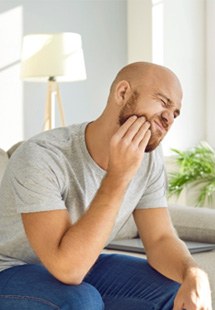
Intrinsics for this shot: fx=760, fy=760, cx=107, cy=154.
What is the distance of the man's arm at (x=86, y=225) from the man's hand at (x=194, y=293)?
0.23 metres

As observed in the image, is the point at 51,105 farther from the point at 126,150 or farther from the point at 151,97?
the point at 126,150

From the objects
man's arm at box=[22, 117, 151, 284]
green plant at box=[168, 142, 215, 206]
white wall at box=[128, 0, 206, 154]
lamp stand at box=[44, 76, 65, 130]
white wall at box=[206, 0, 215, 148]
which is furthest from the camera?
white wall at box=[206, 0, 215, 148]

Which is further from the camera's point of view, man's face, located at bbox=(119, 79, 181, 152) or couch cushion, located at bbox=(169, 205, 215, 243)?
couch cushion, located at bbox=(169, 205, 215, 243)

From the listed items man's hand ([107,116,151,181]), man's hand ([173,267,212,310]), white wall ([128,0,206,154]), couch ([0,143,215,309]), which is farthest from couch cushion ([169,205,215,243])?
white wall ([128,0,206,154])

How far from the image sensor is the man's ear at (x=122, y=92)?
1.95 m

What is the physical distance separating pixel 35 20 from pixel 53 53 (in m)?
0.63

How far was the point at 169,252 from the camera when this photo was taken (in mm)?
2020

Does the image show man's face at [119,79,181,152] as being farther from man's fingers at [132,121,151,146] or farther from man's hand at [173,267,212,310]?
man's hand at [173,267,212,310]

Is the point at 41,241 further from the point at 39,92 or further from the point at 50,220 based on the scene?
the point at 39,92

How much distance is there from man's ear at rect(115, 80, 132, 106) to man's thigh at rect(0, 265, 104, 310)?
1.55 ft

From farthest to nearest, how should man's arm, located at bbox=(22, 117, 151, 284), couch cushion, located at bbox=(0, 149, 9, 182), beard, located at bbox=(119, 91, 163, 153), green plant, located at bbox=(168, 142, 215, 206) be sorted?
green plant, located at bbox=(168, 142, 215, 206), couch cushion, located at bbox=(0, 149, 9, 182), beard, located at bbox=(119, 91, 163, 153), man's arm, located at bbox=(22, 117, 151, 284)

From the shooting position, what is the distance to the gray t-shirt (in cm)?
184

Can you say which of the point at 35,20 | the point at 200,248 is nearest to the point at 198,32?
the point at 35,20

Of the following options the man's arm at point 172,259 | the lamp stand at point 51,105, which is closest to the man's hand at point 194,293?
the man's arm at point 172,259
